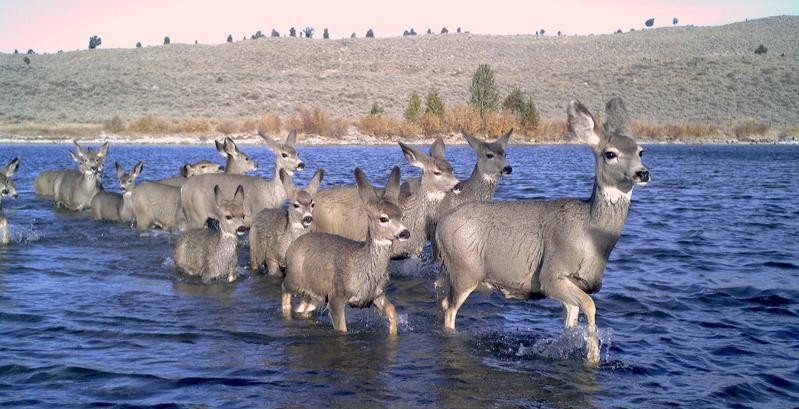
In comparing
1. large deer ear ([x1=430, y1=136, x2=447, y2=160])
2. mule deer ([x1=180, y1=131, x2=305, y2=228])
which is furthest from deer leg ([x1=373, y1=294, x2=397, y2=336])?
mule deer ([x1=180, y1=131, x2=305, y2=228])

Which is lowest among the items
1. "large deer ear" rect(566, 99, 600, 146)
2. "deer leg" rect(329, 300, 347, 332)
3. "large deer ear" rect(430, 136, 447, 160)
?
"deer leg" rect(329, 300, 347, 332)

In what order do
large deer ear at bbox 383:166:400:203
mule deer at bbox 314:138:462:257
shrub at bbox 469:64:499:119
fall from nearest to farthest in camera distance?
1. large deer ear at bbox 383:166:400:203
2. mule deer at bbox 314:138:462:257
3. shrub at bbox 469:64:499:119

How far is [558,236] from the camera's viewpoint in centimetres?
1037

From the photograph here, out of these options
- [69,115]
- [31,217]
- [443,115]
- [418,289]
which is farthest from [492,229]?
[69,115]

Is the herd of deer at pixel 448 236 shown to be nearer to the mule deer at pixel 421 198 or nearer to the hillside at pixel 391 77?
the mule deer at pixel 421 198

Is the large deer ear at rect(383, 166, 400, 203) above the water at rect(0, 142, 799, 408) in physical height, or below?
above

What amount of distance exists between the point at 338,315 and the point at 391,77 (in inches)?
3981

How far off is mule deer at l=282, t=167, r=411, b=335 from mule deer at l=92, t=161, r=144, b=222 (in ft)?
36.4

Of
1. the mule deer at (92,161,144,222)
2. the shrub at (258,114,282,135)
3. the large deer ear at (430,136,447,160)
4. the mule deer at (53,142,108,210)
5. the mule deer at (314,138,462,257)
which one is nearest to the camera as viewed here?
the mule deer at (314,138,462,257)

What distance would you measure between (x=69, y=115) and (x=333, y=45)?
62.3 meters

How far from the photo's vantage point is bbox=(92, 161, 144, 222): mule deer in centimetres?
2156

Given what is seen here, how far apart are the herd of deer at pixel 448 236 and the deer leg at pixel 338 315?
1 cm

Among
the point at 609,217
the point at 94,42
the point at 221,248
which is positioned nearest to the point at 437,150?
the point at 221,248

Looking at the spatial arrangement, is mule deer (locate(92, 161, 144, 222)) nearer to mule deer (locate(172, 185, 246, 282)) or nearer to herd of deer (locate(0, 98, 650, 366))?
herd of deer (locate(0, 98, 650, 366))
